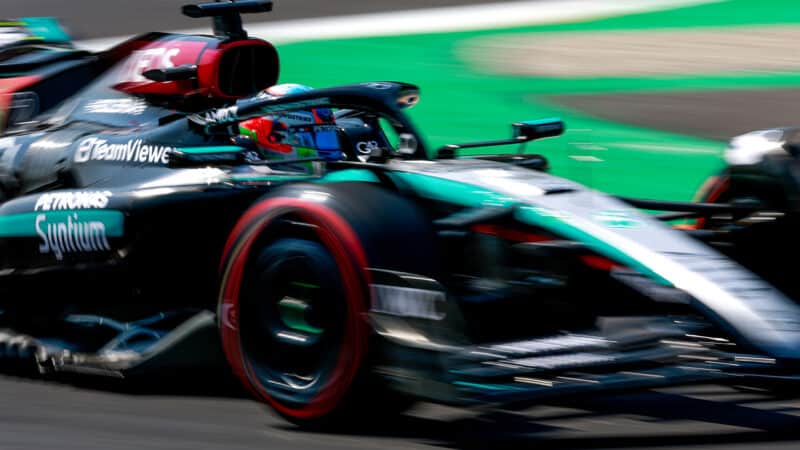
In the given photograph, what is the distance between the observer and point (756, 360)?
4172 millimetres

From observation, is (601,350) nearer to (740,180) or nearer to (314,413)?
(314,413)

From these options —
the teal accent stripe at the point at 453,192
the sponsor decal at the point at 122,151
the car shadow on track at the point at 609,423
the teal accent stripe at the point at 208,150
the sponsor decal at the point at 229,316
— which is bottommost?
the car shadow on track at the point at 609,423

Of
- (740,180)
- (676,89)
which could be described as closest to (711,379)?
(740,180)

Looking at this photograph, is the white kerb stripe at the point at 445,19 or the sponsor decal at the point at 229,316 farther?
the white kerb stripe at the point at 445,19

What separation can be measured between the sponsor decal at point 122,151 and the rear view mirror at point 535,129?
1.61 metres

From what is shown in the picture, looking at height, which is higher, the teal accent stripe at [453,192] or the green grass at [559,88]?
the teal accent stripe at [453,192]

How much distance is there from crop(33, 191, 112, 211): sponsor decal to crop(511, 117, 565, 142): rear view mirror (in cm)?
189

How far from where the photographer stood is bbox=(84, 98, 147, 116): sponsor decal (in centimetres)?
639

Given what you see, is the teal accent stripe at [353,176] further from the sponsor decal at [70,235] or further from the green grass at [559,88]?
the green grass at [559,88]

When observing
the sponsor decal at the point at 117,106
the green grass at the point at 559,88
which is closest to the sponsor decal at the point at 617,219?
the sponsor decal at the point at 117,106

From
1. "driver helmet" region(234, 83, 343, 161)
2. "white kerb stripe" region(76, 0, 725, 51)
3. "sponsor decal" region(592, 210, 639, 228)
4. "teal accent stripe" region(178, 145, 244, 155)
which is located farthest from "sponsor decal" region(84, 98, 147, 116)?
"white kerb stripe" region(76, 0, 725, 51)

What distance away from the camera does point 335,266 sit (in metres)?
4.53

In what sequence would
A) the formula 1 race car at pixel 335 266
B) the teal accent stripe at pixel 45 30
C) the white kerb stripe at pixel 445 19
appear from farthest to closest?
the white kerb stripe at pixel 445 19 → the teal accent stripe at pixel 45 30 → the formula 1 race car at pixel 335 266

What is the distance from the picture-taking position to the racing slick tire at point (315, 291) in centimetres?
443
